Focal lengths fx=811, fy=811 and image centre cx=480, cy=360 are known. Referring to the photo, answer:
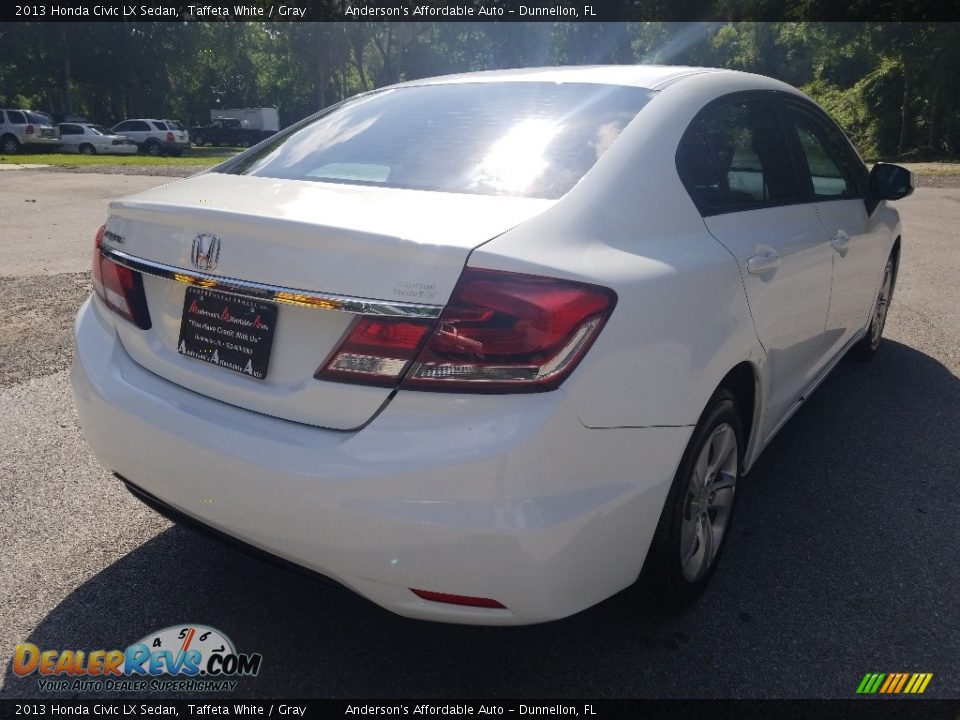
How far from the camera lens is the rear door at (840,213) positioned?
11.3 ft

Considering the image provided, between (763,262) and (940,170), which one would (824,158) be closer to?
(763,262)

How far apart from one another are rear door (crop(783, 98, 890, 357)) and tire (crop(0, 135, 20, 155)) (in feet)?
120

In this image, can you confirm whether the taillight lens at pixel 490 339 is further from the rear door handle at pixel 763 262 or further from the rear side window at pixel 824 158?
the rear side window at pixel 824 158

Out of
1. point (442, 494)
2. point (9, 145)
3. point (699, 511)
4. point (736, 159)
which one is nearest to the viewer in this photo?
point (442, 494)

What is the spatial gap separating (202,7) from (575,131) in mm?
48106

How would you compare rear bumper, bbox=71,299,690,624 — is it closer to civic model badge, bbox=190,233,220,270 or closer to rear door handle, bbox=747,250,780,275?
civic model badge, bbox=190,233,220,270

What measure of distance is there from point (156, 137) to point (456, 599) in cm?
3929

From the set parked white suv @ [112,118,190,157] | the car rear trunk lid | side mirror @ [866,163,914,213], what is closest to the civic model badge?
the car rear trunk lid

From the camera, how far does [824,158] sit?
12.3ft

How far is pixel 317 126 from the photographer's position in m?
3.13

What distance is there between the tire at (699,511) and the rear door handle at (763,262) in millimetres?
404

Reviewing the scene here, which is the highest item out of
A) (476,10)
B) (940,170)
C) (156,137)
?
(476,10)

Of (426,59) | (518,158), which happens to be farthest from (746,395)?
(426,59)

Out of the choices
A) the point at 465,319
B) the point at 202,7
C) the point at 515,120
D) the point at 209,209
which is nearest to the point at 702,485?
the point at 465,319
